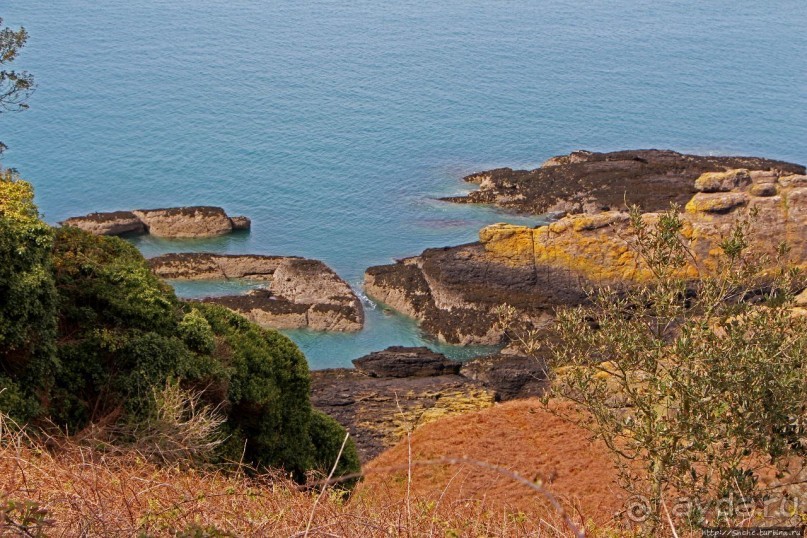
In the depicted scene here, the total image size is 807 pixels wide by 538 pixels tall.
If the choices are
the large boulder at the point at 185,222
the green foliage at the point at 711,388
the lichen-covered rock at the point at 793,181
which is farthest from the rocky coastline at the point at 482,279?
the green foliage at the point at 711,388

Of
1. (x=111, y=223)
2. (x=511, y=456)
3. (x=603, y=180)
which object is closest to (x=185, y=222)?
(x=111, y=223)

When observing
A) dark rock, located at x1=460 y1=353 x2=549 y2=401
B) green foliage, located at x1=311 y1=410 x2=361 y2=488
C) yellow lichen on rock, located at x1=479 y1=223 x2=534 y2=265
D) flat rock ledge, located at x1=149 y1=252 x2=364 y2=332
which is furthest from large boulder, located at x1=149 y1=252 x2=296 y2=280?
green foliage, located at x1=311 y1=410 x2=361 y2=488

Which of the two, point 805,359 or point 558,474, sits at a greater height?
Result: point 805,359

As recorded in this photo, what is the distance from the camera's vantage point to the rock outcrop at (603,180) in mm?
61156

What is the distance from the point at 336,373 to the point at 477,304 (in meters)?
10.2

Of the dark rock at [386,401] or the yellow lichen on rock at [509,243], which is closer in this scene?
the dark rock at [386,401]

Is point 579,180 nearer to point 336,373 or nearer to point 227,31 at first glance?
point 336,373

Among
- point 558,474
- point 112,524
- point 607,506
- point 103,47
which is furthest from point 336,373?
point 103,47

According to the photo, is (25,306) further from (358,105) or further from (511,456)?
(358,105)

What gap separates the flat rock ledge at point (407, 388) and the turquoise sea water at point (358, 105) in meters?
4.11

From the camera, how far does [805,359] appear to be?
44.9 feet

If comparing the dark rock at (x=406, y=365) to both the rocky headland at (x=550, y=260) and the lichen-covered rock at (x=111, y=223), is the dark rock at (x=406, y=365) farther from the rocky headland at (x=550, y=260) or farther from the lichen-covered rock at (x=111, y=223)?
the lichen-covered rock at (x=111, y=223)

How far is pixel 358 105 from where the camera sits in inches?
3529

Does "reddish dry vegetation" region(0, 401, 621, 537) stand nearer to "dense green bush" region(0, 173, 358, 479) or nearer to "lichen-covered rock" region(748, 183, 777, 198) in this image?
"dense green bush" region(0, 173, 358, 479)
